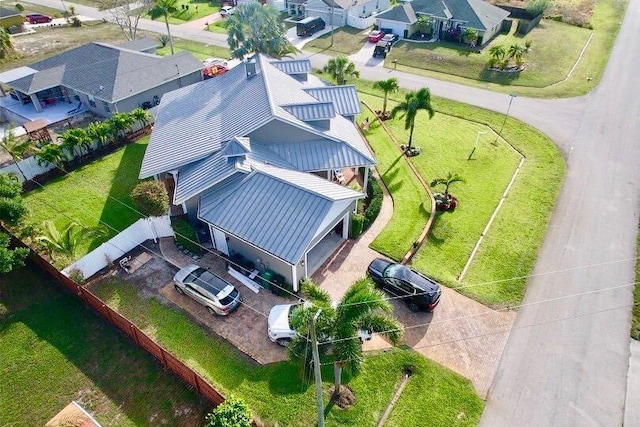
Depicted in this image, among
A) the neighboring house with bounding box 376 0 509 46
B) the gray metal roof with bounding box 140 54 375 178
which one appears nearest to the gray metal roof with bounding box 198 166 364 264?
the gray metal roof with bounding box 140 54 375 178

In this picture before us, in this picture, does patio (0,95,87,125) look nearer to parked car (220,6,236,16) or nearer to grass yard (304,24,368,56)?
grass yard (304,24,368,56)

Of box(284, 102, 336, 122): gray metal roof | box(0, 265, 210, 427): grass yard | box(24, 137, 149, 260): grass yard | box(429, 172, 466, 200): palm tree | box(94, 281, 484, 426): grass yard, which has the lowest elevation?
box(0, 265, 210, 427): grass yard

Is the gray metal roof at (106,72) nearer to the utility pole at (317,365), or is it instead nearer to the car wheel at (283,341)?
the car wheel at (283,341)

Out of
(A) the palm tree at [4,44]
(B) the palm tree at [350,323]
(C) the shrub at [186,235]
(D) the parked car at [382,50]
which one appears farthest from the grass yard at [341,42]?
(B) the palm tree at [350,323]

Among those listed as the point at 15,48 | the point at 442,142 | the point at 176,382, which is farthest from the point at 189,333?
the point at 15,48

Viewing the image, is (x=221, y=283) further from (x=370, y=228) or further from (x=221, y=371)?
(x=370, y=228)

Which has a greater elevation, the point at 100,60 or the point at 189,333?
the point at 100,60

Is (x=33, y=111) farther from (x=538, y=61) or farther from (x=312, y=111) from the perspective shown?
(x=538, y=61)

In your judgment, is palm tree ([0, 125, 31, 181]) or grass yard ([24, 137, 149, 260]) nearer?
grass yard ([24, 137, 149, 260])

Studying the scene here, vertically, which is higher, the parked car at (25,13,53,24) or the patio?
the parked car at (25,13,53,24)
